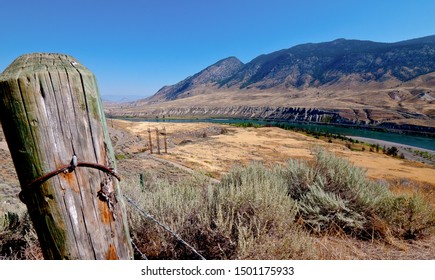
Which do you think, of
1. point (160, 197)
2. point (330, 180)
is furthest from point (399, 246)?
point (160, 197)

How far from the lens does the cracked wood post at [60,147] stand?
113cm

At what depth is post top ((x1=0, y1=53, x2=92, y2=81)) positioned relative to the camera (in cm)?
114

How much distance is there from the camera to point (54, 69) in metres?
1.16

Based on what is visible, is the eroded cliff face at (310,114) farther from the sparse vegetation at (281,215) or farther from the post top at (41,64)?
the post top at (41,64)

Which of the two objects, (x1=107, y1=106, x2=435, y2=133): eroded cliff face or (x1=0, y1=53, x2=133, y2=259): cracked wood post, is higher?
(x1=0, y1=53, x2=133, y2=259): cracked wood post

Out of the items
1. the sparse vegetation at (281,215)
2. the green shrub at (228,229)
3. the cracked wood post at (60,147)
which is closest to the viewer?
the cracked wood post at (60,147)

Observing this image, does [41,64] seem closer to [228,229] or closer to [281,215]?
[228,229]

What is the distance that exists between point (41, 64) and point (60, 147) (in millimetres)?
405

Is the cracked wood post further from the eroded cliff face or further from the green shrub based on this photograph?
the eroded cliff face

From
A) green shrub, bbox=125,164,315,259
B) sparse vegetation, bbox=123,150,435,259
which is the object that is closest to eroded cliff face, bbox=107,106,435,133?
sparse vegetation, bbox=123,150,435,259

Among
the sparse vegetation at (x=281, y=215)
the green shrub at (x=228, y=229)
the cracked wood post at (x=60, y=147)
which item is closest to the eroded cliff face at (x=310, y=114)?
the sparse vegetation at (x=281, y=215)

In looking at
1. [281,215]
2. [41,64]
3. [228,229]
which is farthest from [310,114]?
[41,64]

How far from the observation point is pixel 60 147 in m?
1.18

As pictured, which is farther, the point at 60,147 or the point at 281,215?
the point at 281,215
